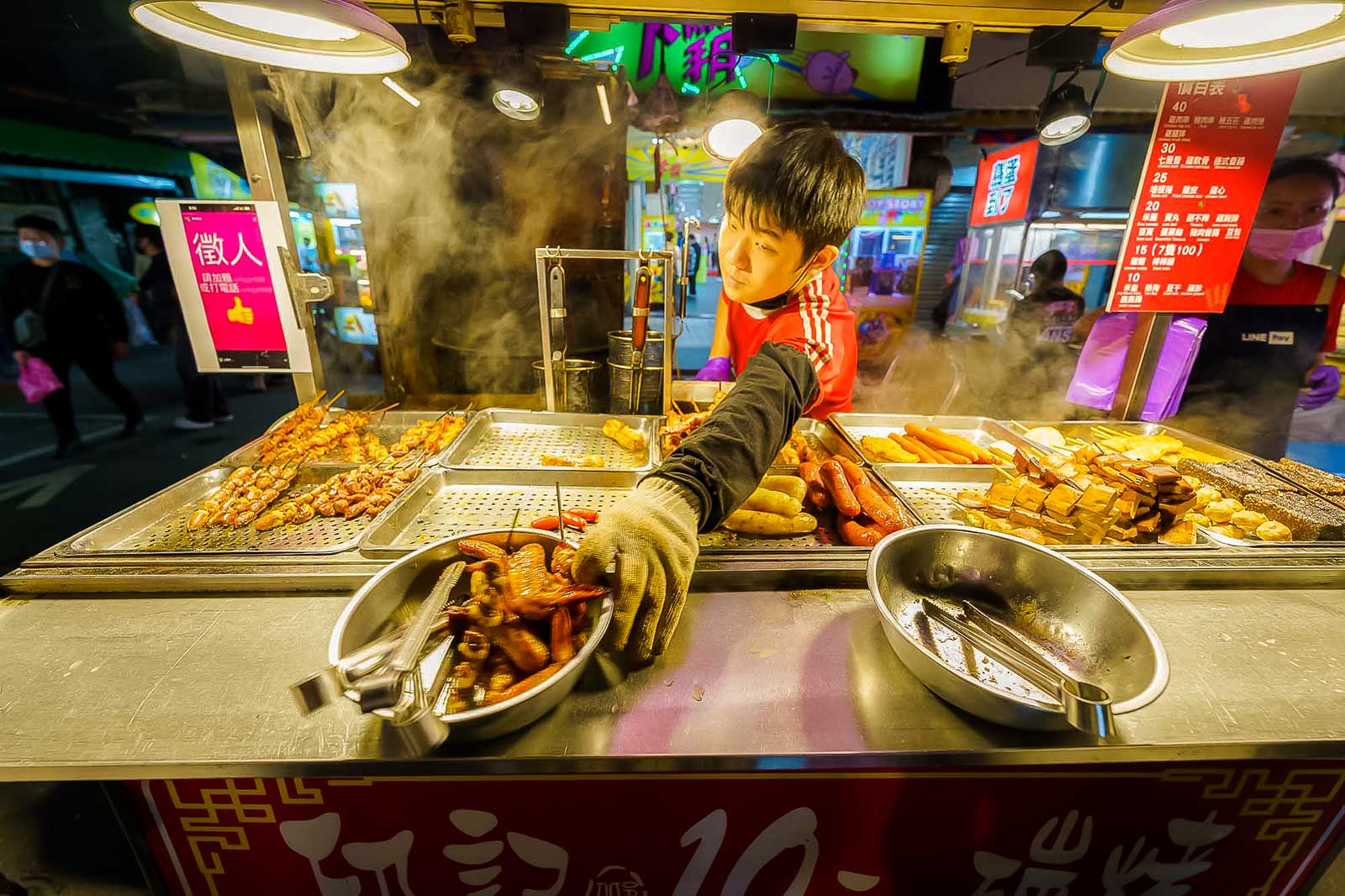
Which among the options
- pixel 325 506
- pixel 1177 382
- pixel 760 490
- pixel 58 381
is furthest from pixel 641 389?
pixel 58 381

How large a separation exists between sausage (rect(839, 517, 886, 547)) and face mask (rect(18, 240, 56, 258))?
10094 mm

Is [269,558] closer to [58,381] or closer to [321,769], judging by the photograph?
[321,769]

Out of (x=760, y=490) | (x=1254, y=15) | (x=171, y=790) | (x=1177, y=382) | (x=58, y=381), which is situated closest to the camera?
(x=171, y=790)

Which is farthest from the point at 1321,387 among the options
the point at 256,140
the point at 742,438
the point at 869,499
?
the point at 256,140

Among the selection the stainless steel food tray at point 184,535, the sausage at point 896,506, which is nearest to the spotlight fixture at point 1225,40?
the sausage at point 896,506

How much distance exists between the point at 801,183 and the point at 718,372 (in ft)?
7.15

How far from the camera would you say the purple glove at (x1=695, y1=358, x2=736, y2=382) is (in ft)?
14.2

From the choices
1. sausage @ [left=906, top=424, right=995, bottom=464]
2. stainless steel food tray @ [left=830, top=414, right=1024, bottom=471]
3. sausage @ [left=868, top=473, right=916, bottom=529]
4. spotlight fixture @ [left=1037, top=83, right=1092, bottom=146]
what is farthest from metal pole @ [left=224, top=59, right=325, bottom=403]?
spotlight fixture @ [left=1037, top=83, right=1092, bottom=146]

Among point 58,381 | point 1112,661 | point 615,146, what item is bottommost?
point 58,381

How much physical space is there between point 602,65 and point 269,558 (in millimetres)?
5258

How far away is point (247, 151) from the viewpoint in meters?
2.81

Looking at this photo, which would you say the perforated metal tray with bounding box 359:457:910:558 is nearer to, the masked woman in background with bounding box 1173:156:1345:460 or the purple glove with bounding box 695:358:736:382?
the purple glove with bounding box 695:358:736:382

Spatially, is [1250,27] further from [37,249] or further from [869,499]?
[37,249]

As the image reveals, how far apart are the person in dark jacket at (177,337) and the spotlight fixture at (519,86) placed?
710 cm
